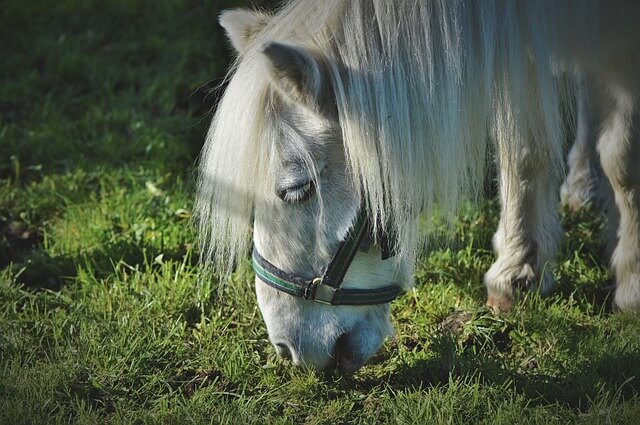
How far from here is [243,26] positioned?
9.70ft

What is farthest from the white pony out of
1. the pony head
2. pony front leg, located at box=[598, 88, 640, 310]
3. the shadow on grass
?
pony front leg, located at box=[598, 88, 640, 310]

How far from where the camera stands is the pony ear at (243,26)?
116 inches

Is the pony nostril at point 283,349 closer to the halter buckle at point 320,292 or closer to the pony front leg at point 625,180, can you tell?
the halter buckle at point 320,292

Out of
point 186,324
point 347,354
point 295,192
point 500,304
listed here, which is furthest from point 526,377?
point 186,324

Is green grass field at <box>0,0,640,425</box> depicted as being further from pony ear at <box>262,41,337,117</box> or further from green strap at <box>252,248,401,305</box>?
pony ear at <box>262,41,337,117</box>

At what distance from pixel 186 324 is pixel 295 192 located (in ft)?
3.96

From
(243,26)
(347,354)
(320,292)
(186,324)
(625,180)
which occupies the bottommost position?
(186,324)

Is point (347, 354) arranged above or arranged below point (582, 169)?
below

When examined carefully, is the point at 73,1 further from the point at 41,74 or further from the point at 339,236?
the point at 339,236

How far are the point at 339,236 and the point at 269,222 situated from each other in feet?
0.82

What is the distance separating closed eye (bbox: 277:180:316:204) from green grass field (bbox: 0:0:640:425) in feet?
2.35

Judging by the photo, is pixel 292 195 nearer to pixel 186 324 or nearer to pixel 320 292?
pixel 320 292

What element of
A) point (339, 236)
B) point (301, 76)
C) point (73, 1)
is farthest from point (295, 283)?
point (73, 1)

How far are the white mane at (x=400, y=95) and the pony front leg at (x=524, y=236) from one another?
91cm
